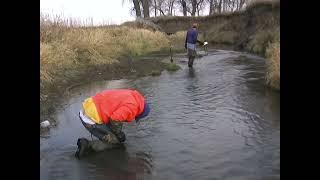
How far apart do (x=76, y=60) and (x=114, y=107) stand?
32.1 ft

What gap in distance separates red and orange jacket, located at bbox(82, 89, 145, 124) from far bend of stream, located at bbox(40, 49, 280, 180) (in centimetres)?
61

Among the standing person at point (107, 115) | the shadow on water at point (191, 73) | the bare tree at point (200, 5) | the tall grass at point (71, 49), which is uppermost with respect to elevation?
the bare tree at point (200, 5)

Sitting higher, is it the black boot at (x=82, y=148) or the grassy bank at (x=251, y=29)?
the grassy bank at (x=251, y=29)

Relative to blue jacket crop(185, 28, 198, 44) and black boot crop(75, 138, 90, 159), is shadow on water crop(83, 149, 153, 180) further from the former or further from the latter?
blue jacket crop(185, 28, 198, 44)

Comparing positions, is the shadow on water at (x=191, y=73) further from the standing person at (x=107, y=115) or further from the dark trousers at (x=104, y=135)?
the standing person at (x=107, y=115)

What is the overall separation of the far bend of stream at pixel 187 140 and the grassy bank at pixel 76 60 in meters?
0.82

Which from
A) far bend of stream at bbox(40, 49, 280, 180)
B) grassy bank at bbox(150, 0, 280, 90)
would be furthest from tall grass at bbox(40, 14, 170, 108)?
grassy bank at bbox(150, 0, 280, 90)

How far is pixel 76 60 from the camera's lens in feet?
52.0

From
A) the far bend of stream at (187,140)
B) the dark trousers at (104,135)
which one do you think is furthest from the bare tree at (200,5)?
the dark trousers at (104,135)

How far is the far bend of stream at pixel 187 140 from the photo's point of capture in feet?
19.5

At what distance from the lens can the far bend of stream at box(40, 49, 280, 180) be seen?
19.5 feet

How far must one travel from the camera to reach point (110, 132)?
686 centimetres
